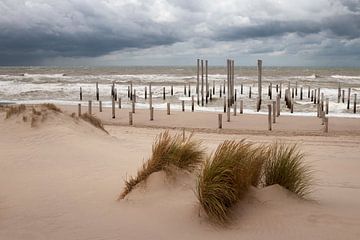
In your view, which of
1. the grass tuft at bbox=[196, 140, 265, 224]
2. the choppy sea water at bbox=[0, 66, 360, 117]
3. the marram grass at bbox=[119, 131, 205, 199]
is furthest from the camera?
the choppy sea water at bbox=[0, 66, 360, 117]

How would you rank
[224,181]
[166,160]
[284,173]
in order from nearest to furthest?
[224,181] → [284,173] → [166,160]

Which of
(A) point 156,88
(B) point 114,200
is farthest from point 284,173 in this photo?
(A) point 156,88

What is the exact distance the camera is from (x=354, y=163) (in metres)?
10.4

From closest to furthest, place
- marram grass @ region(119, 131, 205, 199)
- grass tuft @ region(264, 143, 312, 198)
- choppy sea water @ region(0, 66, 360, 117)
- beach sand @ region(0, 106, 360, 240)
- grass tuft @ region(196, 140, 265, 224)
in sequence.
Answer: beach sand @ region(0, 106, 360, 240) < grass tuft @ region(196, 140, 265, 224) < grass tuft @ region(264, 143, 312, 198) < marram grass @ region(119, 131, 205, 199) < choppy sea water @ region(0, 66, 360, 117)

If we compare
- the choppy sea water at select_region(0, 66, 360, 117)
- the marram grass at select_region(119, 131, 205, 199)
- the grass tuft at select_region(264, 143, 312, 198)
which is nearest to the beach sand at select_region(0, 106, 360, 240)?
the marram grass at select_region(119, 131, 205, 199)

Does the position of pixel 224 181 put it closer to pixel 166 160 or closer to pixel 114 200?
pixel 166 160

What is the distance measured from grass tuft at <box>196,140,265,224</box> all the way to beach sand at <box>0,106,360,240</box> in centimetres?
14

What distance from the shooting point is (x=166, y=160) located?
6066mm

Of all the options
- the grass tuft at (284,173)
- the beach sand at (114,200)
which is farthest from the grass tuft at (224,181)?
the grass tuft at (284,173)

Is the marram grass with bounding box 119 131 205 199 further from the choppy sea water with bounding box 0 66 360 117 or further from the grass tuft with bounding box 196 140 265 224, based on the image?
the choppy sea water with bounding box 0 66 360 117

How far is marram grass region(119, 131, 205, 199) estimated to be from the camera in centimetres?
584

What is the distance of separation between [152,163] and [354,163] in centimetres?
675

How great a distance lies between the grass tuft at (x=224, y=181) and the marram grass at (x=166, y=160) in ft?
3.59

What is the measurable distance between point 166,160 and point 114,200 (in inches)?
39.8
